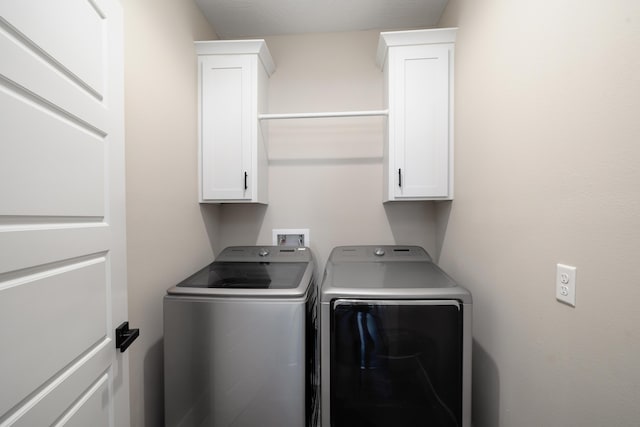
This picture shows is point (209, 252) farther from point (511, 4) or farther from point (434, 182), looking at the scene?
point (511, 4)

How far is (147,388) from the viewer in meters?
1.26

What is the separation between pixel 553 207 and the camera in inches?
33.2

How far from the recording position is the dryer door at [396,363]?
109cm

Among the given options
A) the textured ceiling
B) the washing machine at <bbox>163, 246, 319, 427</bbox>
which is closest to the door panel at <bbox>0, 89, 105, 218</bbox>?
the washing machine at <bbox>163, 246, 319, 427</bbox>

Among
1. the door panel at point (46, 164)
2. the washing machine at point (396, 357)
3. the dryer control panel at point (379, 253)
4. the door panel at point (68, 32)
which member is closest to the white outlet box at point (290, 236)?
the dryer control panel at point (379, 253)

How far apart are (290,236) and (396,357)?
1.18 m

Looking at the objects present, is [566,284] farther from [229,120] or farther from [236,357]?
[229,120]

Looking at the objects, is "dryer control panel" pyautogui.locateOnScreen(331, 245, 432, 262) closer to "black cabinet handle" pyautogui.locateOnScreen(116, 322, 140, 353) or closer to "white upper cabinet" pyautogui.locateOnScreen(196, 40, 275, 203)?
"white upper cabinet" pyautogui.locateOnScreen(196, 40, 275, 203)

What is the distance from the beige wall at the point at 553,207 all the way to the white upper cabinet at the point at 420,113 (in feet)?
0.72

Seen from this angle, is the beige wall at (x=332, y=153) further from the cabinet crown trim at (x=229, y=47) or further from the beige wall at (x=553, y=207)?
the beige wall at (x=553, y=207)

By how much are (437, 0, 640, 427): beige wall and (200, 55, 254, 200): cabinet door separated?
1.38 m

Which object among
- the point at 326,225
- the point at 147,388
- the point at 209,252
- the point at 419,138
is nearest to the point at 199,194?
the point at 209,252

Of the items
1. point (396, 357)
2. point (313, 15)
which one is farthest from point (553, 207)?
point (313, 15)

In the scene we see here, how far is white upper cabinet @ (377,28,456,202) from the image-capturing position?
62.6 inches
